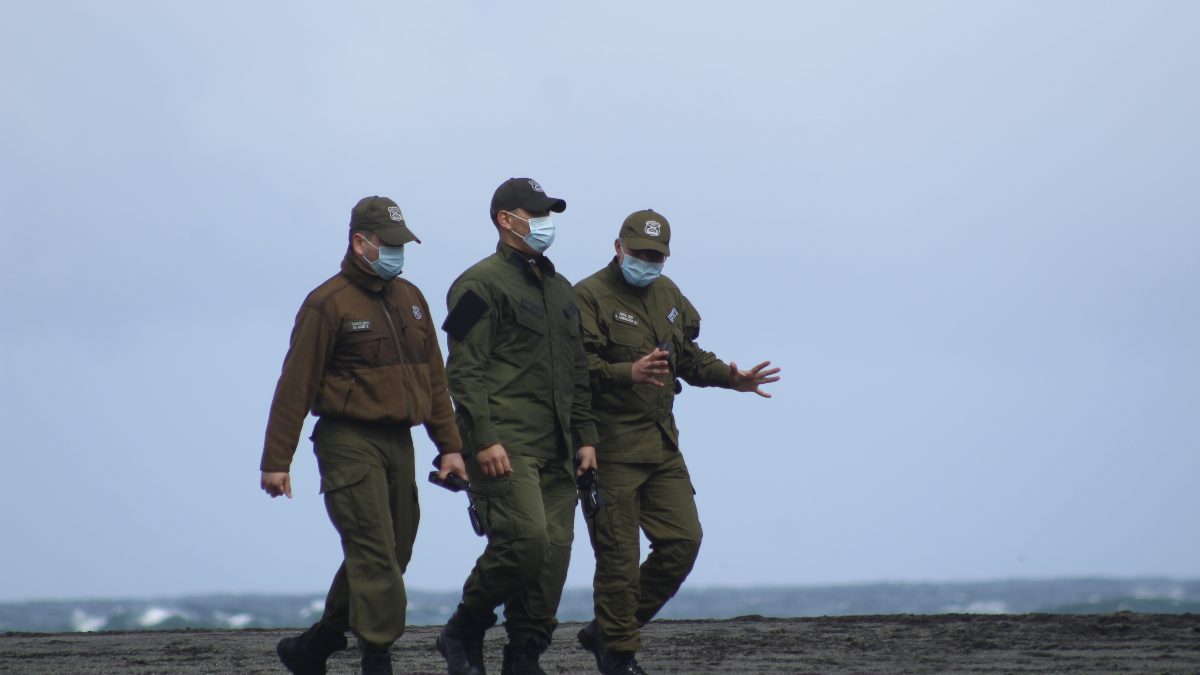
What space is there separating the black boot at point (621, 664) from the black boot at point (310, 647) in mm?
1345

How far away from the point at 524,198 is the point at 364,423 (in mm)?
1394

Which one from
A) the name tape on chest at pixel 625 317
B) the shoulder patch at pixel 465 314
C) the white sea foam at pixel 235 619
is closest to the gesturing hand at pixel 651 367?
the name tape on chest at pixel 625 317

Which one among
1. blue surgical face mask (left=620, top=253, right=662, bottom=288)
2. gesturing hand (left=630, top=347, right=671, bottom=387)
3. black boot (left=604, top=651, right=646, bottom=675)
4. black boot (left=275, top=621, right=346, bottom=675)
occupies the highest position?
blue surgical face mask (left=620, top=253, right=662, bottom=288)

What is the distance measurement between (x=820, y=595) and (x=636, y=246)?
47.7 m

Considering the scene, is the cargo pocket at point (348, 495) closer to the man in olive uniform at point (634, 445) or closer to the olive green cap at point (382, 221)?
the olive green cap at point (382, 221)

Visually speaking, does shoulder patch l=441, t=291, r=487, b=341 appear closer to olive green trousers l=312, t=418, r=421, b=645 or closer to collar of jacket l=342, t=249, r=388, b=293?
collar of jacket l=342, t=249, r=388, b=293

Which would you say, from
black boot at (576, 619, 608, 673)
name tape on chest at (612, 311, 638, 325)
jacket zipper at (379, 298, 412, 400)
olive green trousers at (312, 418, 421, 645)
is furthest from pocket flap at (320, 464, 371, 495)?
name tape on chest at (612, 311, 638, 325)

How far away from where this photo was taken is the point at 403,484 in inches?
278

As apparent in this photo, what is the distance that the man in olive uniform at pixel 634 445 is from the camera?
7.84m

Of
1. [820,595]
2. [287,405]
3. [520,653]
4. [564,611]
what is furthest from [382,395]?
[820,595]

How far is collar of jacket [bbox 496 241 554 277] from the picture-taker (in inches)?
298

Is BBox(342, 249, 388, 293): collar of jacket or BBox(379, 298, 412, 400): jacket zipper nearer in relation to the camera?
BBox(379, 298, 412, 400): jacket zipper

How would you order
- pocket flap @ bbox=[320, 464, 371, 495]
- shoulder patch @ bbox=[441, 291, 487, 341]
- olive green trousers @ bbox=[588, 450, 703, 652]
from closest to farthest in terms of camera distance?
pocket flap @ bbox=[320, 464, 371, 495]
shoulder patch @ bbox=[441, 291, 487, 341]
olive green trousers @ bbox=[588, 450, 703, 652]

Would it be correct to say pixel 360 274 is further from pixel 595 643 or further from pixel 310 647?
pixel 595 643
